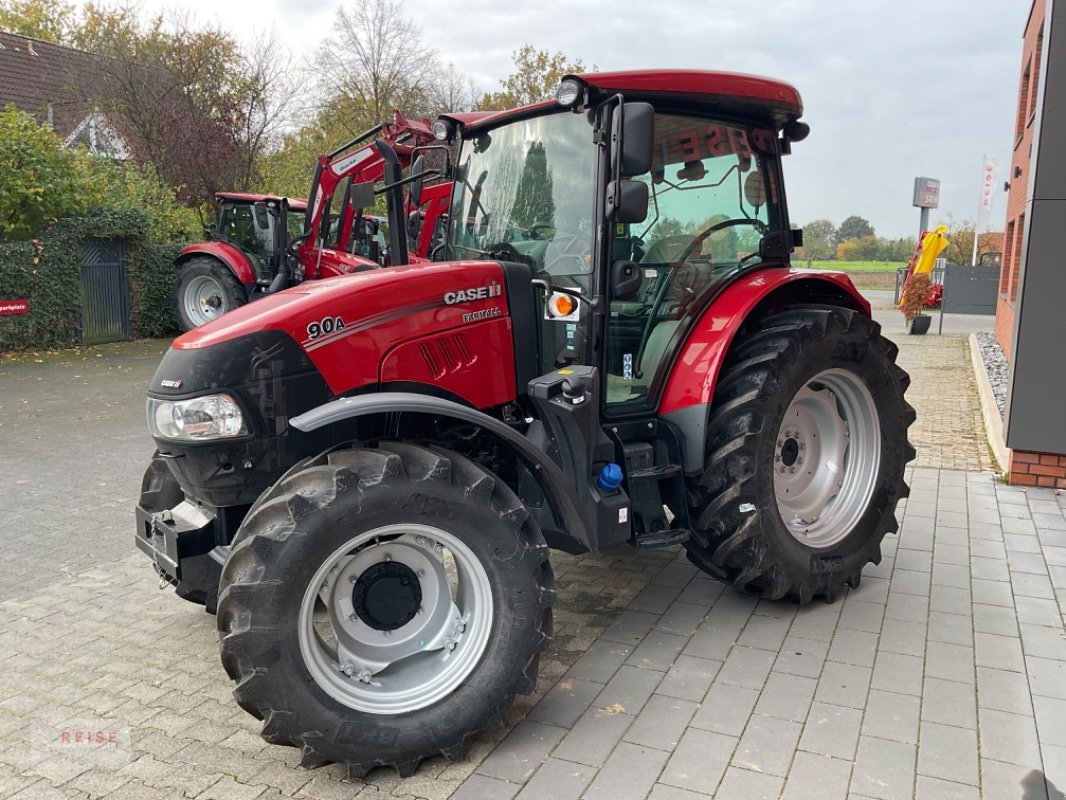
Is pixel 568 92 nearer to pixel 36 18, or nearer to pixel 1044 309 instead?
pixel 1044 309

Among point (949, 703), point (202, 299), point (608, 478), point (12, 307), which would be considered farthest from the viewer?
point (202, 299)

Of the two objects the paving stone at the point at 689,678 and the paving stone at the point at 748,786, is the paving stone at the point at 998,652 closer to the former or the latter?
the paving stone at the point at 689,678

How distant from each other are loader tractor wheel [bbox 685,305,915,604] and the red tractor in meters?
6.13

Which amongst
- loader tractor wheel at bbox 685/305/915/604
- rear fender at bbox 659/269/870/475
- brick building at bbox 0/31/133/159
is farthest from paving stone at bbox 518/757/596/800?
brick building at bbox 0/31/133/159

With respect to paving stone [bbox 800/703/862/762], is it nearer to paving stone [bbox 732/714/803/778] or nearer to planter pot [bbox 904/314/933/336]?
paving stone [bbox 732/714/803/778]

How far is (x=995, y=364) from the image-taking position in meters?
12.1

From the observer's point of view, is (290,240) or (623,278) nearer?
(623,278)

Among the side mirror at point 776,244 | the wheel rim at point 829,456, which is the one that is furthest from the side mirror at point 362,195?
the wheel rim at point 829,456

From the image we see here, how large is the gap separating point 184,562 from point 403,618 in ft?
2.86

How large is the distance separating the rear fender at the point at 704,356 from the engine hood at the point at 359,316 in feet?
3.32

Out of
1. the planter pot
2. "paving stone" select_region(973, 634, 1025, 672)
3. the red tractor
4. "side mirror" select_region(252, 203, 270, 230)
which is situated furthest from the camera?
the planter pot

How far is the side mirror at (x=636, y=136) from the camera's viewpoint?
323cm

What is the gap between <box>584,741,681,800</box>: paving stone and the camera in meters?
2.79

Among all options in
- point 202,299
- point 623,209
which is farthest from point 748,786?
point 202,299
